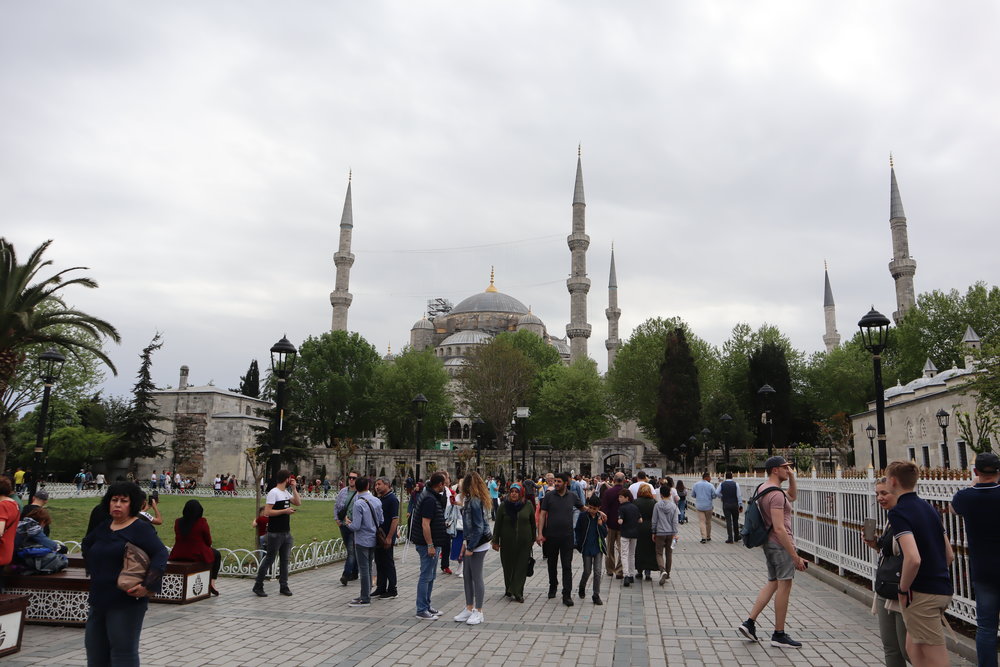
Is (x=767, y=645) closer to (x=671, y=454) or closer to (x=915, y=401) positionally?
(x=915, y=401)

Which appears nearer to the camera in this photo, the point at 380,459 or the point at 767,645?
the point at 767,645

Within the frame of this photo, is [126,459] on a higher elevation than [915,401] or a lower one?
lower

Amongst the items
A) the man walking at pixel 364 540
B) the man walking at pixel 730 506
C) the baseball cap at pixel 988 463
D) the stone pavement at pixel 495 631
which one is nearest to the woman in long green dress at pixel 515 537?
the stone pavement at pixel 495 631

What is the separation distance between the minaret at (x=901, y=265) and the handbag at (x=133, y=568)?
2296 inches

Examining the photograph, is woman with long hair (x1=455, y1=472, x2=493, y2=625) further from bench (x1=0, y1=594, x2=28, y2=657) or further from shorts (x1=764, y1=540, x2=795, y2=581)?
bench (x1=0, y1=594, x2=28, y2=657)

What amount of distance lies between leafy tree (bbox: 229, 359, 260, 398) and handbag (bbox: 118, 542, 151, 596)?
233 feet

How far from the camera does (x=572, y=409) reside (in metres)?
50.8

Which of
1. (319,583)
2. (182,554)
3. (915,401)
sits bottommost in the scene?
(319,583)

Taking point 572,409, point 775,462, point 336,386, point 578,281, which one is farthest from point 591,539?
point 578,281

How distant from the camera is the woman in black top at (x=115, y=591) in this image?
13.2 feet

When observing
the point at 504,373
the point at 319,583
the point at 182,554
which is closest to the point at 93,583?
the point at 182,554

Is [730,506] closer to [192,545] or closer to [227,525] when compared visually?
[192,545]

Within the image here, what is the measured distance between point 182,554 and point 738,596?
7.01 metres

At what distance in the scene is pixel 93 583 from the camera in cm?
404
